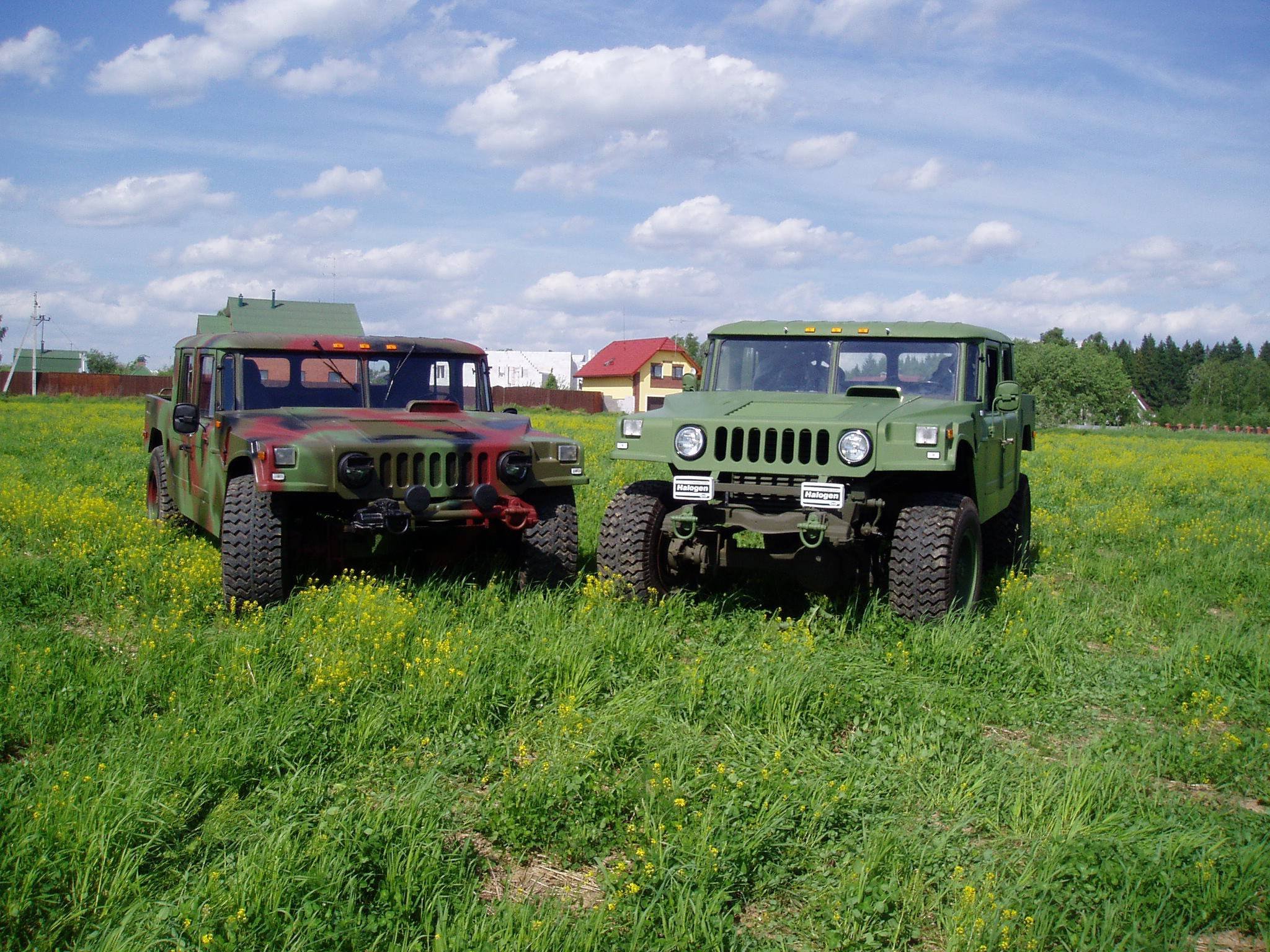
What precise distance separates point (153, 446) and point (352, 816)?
22.6ft

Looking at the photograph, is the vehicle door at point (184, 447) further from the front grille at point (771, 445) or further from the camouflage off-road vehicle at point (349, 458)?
the front grille at point (771, 445)

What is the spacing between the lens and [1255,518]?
460 inches

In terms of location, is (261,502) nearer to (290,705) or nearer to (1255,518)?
(290,705)

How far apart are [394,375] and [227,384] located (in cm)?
110

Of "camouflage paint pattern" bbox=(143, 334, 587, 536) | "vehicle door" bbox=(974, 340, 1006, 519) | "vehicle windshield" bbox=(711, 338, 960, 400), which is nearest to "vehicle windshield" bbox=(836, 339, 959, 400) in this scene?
"vehicle windshield" bbox=(711, 338, 960, 400)

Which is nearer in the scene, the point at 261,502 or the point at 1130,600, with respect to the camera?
the point at 261,502

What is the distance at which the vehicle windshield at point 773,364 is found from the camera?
7227 millimetres

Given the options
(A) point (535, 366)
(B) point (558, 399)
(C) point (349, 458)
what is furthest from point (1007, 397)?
(A) point (535, 366)

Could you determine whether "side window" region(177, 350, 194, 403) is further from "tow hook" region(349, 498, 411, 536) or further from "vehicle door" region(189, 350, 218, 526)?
"tow hook" region(349, 498, 411, 536)

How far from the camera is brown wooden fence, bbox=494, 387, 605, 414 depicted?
2020 inches

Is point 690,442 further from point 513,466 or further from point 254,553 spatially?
point 254,553

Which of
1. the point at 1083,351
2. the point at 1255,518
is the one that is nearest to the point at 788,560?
the point at 1255,518

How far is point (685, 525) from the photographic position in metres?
6.20

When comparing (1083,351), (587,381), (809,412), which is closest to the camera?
(809,412)
